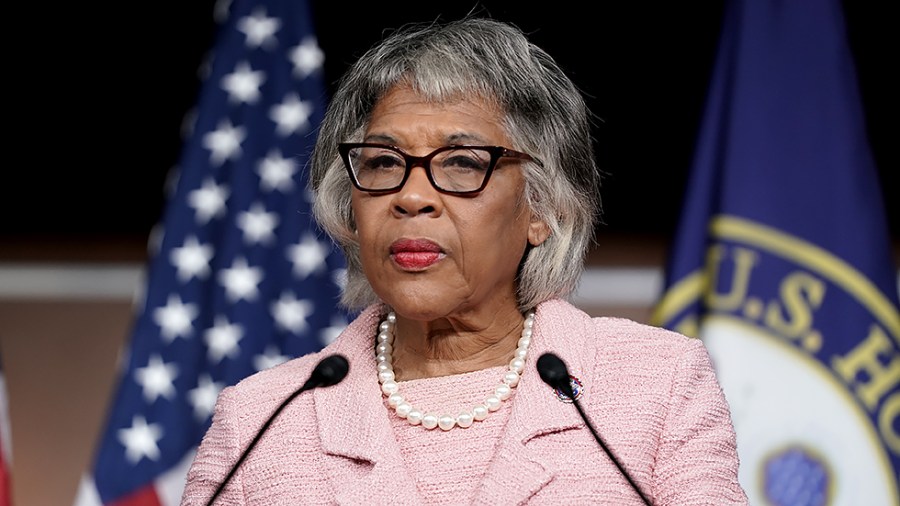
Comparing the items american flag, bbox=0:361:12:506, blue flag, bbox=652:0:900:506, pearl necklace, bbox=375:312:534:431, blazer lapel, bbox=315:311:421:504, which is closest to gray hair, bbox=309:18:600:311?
pearl necklace, bbox=375:312:534:431

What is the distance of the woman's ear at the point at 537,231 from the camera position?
78.2 inches

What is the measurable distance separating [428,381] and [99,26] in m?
1.87

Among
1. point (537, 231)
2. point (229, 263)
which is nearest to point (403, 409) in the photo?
point (537, 231)

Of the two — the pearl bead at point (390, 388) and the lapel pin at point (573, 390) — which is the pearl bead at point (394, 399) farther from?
the lapel pin at point (573, 390)

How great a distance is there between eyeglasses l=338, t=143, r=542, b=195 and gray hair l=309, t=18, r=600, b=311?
7 cm

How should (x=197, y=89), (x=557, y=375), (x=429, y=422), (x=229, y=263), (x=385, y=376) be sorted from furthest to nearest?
(x=197, y=89) < (x=229, y=263) < (x=385, y=376) < (x=429, y=422) < (x=557, y=375)

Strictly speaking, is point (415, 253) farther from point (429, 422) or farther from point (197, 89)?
point (197, 89)

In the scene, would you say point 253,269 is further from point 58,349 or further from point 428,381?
point 428,381

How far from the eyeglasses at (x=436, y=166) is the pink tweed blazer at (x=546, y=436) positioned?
267 mm

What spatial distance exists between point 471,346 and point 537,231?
218 millimetres

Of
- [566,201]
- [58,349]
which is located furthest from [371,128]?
[58,349]

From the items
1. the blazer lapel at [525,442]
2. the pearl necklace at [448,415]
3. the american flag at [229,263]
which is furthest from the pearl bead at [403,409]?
the american flag at [229,263]

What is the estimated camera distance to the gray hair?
1905mm

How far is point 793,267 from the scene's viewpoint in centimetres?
301
